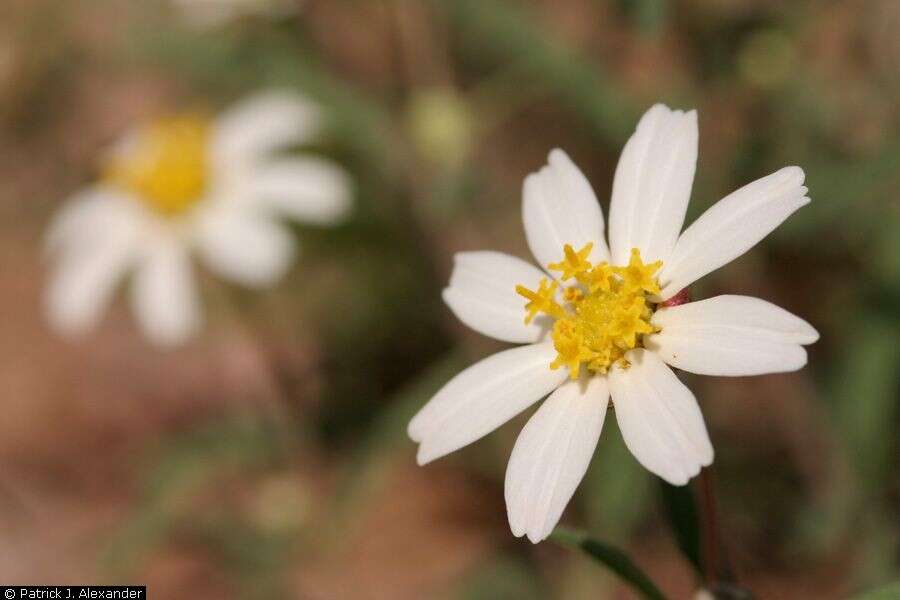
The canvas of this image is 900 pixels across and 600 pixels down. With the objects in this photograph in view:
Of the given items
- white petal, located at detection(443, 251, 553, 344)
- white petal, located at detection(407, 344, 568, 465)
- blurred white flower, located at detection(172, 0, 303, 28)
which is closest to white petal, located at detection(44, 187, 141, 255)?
blurred white flower, located at detection(172, 0, 303, 28)

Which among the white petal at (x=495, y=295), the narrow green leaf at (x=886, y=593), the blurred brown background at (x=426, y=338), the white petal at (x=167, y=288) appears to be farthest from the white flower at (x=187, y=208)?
the narrow green leaf at (x=886, y=593)

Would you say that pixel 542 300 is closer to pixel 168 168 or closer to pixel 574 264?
pixel 574 264

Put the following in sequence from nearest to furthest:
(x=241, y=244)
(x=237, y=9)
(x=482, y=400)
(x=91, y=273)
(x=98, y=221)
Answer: (x=482, y=400), (x=241, y=244), (x=91, y=273), (x=98, y=221), (x=237, y=9)

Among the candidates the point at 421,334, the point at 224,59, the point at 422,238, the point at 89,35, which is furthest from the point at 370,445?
the point at 89,35

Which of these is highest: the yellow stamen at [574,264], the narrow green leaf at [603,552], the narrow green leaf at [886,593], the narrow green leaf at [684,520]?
the yellow stamen at [574,264]

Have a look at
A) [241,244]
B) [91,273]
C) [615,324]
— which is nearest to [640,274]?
[615,324]

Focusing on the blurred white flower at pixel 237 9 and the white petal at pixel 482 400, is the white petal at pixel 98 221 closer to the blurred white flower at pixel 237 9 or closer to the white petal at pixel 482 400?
the blurred white flower at pixel 237 9
